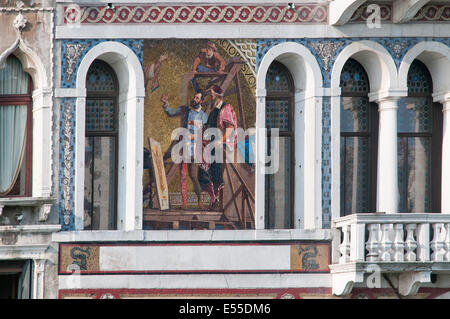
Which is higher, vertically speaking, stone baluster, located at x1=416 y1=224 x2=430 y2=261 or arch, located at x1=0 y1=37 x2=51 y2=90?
arch, located at x1=0 y1=37 x2=51 y2=90

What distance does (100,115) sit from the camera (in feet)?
105

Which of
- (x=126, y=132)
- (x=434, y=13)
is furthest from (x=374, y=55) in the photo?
(x=126, y=132)

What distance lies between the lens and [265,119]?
32219 millimetres

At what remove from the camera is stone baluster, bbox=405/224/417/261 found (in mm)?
30844

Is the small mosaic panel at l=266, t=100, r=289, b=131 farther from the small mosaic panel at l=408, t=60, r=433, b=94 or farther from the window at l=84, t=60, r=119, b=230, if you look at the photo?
the window at l=84, t=60, r=119, b=230

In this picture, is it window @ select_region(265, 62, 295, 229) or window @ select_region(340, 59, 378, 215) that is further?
window @ select_region(340, 59, 378, 215)

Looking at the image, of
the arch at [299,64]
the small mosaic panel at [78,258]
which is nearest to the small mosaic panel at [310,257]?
the arch at [299,64]

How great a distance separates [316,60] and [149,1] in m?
3.37

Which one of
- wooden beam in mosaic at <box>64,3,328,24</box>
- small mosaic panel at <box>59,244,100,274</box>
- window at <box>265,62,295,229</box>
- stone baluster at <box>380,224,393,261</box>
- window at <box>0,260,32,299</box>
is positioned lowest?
window at <box>0,260,32,299</box>

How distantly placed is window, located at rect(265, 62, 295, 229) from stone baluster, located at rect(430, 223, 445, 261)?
2907 mm

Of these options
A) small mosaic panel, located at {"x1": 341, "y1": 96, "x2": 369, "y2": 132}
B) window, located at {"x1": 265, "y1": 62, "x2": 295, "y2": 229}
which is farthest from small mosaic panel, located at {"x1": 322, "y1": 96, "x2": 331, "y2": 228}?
window, located at {"x1": 265, "y1": 62, "x2": 295, "y2": 229}

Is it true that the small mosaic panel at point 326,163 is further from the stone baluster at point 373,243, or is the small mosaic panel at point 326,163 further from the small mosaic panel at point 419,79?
the small mosaic panel at point 419,79
